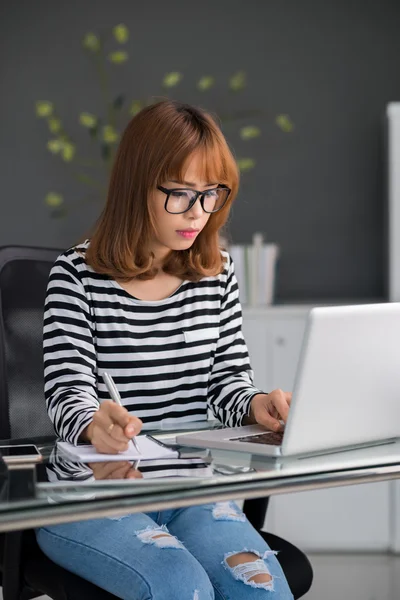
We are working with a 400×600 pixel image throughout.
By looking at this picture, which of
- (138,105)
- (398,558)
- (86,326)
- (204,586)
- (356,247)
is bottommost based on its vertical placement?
(398,558)

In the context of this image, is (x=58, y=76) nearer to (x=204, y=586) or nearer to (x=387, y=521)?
(x=387, y=521)

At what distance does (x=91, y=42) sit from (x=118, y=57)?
223mm

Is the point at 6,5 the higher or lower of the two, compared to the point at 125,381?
higher

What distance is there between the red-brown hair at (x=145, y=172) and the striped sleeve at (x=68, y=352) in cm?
8

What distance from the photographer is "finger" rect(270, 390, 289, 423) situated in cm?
158

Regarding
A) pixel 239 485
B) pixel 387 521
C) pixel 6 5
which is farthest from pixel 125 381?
pixel 6 5

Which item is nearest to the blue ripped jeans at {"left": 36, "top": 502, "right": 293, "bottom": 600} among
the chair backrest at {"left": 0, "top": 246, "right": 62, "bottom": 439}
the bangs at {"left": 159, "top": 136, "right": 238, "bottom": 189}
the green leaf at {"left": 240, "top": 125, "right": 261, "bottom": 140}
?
the chair backrest at {"left": 0, "top": 246, "right": 62, "bottom": 439}

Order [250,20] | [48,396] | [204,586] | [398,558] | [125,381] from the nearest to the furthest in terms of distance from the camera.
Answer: [204,586] → [48,396] → [125,381] → [398,558] → [250,20]

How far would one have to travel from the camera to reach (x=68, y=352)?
1690mm

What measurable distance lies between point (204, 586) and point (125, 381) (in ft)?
1.69

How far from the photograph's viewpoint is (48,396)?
65.7 inches

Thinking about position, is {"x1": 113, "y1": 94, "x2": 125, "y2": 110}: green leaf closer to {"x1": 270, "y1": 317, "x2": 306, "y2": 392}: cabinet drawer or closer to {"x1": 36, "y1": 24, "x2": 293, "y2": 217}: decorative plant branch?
{"x1": 36, "y1": 24, "x2": 293, "y2": 217}: decorative plant branch

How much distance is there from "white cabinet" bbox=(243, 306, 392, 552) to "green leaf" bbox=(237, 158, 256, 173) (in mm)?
629

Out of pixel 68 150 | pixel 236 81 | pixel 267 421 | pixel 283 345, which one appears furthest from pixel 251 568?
pixel 236 81
